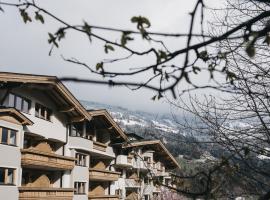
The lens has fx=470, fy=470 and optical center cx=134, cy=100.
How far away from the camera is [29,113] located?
26.1 metres

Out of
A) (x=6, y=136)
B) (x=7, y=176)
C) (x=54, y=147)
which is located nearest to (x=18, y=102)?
(x=6, y=136)

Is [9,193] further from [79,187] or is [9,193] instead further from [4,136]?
[79,187]

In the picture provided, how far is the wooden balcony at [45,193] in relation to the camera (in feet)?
78.4

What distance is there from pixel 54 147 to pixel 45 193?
4.87m

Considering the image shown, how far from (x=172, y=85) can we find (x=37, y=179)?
2670 centimetres

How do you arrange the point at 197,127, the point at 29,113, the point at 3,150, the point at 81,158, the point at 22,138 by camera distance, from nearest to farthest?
the point at 197,127, the point at 3,150, the point at 22,138, the point at 29,113, the point at 81,158

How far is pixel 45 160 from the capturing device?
86.0 ft

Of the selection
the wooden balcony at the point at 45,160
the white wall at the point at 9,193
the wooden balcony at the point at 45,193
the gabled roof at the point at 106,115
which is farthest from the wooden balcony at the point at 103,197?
the white wall at the point at 9,193

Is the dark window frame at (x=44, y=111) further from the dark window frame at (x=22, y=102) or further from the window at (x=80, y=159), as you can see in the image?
the window at (x=80, y=159)

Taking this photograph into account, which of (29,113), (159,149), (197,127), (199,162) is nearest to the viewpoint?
(197,127)

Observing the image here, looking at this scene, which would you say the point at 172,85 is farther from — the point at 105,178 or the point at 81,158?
the point at 105,178

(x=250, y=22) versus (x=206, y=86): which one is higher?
(x=250, y=22)

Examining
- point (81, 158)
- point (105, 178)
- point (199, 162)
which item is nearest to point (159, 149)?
point (105, 178)

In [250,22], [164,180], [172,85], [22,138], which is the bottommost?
[164,180]
